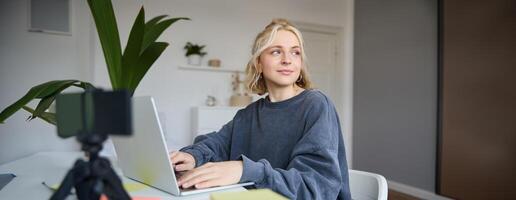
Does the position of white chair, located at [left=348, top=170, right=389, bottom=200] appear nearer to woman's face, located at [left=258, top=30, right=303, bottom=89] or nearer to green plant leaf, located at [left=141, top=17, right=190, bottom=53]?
woman's face, located at [left=258, top=30, right=303, bottom=89]

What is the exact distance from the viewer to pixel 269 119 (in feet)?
3.49

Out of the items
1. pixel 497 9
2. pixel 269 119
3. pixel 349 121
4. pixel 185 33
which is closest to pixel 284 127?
pixel 269 119

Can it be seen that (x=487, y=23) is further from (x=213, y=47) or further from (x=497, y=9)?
(x=213, y=47)

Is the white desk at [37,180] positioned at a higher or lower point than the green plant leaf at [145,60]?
lower

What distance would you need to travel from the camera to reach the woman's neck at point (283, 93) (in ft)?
3.59

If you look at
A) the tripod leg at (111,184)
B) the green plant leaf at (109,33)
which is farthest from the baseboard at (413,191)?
the tripod leg at (111,184)

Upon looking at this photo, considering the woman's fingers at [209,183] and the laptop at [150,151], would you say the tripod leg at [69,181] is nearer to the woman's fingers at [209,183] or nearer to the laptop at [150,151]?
the laptop at [150,151]

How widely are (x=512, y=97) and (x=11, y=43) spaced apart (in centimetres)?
406

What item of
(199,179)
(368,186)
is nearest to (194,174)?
(199,179)

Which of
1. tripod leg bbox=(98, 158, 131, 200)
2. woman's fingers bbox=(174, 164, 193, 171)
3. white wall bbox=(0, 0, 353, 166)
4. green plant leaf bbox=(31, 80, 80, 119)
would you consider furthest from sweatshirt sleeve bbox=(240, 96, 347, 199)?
white wall bbox=(0, 0, 353, 166)

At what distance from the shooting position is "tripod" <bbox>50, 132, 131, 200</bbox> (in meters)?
0.36

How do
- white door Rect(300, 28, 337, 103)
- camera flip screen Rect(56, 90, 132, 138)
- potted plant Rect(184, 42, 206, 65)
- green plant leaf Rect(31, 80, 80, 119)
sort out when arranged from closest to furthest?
camera flip screen Rect(56, 90, 132, 138) → green plant leaf Rect(31, 80, 80, 119) → potted plant Rect(184, 42, 206, 65) → white door Rect(300, 28, 337, 103)

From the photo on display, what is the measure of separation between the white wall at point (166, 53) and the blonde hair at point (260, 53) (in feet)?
6.66

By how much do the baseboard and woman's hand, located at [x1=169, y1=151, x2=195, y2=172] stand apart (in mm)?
2797
